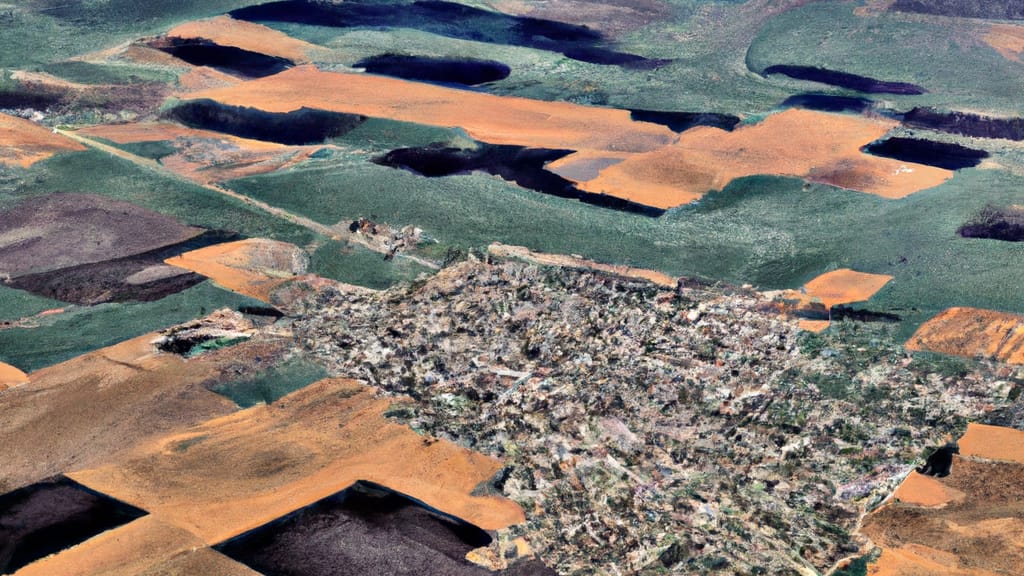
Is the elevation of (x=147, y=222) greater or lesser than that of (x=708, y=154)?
lesser

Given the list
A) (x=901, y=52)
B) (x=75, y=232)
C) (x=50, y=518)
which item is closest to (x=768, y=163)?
(x=901, y=52)

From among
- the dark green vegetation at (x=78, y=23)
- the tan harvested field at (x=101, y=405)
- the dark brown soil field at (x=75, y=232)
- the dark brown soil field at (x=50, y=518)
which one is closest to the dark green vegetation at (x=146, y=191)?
the dark brown soil field at (x=75, y=232)

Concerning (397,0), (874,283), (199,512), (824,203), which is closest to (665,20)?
(397,0)

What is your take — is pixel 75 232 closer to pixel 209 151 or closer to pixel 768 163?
pixel 209 151

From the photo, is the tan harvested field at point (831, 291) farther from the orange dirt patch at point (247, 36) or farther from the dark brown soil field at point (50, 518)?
the orange dirt patch at point (247, 36)

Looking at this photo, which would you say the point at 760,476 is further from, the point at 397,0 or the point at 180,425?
the point at 397,0

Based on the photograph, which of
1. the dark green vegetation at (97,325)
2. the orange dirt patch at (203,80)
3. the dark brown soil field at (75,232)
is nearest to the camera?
the dark green vegetation at (97,325)
